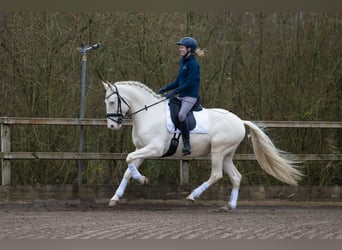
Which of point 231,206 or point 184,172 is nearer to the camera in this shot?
point 231,206

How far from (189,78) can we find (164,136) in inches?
39.0

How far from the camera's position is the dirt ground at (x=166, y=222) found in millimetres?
7906

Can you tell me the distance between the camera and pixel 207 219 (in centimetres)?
1002

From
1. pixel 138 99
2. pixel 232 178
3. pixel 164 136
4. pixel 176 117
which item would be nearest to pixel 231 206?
pixel 232 178

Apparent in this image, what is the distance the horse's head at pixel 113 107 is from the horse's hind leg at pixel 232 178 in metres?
1.87

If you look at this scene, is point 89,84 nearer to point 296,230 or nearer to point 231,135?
point 231,135

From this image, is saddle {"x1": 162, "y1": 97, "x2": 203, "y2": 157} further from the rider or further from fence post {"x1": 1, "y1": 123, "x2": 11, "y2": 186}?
fence post {"x1": 1, "y1": 123, "x2": 11, "y2": 186}

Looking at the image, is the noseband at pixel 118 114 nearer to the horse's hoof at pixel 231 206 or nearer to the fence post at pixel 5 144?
the fence post at pixel 5 144

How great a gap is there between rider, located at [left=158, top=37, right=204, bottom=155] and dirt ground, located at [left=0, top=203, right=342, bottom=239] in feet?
4.29

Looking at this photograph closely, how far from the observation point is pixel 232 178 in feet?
39.2

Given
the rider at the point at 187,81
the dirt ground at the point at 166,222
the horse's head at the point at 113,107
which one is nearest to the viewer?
the dirt ground at the point at 166,222

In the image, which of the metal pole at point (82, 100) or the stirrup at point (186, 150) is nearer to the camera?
the stirrup at point (186, 150)

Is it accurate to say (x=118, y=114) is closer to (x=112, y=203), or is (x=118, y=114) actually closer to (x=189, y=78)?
(x=189, y=78)

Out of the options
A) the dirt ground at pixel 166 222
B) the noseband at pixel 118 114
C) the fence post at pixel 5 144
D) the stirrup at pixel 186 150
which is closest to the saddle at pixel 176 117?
the stirrup at pixel 186 150
